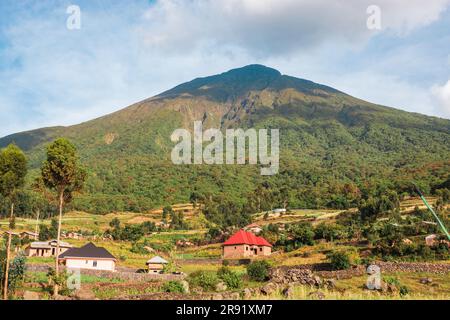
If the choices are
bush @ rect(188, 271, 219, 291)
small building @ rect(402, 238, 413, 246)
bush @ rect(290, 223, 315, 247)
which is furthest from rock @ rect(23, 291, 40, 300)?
bush @ rect(290, 223, 315, 247)

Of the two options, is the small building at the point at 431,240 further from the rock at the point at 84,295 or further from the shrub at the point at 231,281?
the rock at the point at 84,295

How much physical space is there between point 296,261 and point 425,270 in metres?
12.3

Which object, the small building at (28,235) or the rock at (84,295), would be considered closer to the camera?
the rock at (84,295)

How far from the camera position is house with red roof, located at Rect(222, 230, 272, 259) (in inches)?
1903

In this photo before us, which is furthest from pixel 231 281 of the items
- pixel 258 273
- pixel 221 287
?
pixel 258 273

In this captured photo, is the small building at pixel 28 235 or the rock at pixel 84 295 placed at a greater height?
the small building at pixel 28 235

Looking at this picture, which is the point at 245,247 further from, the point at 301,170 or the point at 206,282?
the point at 301,170

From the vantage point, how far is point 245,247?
48531 millimetres

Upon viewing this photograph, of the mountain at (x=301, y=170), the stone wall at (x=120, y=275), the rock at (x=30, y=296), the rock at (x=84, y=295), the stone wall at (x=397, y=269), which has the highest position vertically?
the mountain at (x=301, y=170)

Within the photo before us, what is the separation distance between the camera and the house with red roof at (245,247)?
1903 inches

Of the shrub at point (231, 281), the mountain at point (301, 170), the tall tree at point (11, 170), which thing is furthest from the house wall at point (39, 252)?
the mountain at point (301, 170)

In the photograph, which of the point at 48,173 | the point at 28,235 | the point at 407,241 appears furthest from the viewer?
the point at 28,235

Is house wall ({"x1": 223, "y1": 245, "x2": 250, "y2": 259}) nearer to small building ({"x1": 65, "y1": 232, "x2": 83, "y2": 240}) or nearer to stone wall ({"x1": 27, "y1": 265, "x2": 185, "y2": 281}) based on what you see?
stone wall ({"x1": 27, "y1": 265, "x2": 185, "y2": 281})
